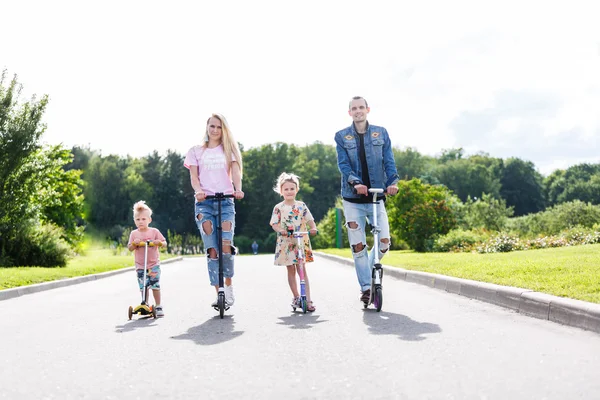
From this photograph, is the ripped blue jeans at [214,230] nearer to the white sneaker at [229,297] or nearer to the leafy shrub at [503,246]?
the white sneaker at [229,297]

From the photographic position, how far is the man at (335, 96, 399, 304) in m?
7.17

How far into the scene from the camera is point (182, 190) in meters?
72.7

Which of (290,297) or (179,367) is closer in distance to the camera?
(179,367)

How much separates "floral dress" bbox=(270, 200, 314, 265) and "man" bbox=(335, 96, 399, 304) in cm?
50

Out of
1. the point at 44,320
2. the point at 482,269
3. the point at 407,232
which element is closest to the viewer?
the point at 44,320

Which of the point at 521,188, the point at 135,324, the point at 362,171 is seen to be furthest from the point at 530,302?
the point at 521,188

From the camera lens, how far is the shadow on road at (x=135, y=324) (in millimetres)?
6185

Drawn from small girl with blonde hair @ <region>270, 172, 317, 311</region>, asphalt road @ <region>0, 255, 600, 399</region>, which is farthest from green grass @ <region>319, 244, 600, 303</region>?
small girl with blonde hair @ <region>270, 172, 317, 311</region>

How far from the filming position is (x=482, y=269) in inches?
412

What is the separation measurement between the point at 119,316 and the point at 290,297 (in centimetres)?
251

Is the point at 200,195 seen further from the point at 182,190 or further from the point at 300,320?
the point at 182,190

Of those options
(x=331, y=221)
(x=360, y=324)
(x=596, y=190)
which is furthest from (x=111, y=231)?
(x=596, y=190)

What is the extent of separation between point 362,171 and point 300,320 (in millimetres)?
1852

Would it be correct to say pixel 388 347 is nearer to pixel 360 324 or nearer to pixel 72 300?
pixel 360 324
